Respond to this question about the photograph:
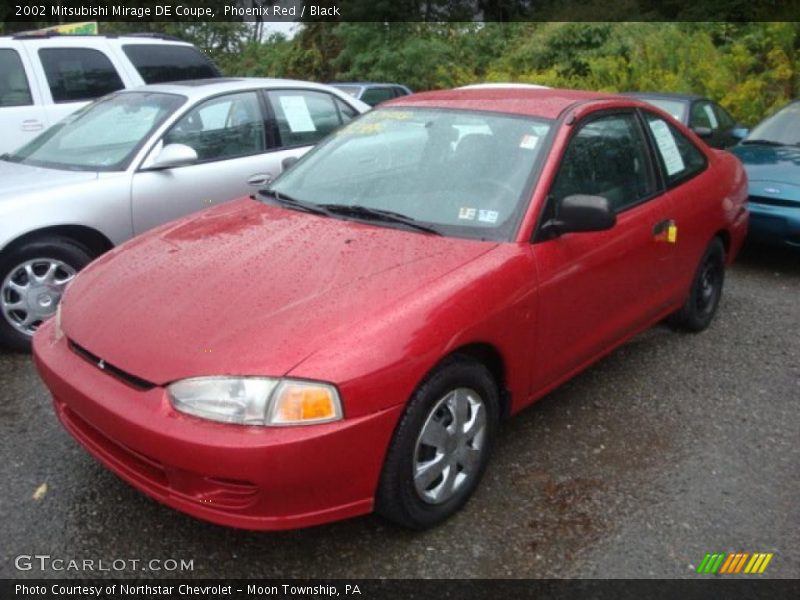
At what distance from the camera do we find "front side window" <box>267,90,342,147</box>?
18.7 feet

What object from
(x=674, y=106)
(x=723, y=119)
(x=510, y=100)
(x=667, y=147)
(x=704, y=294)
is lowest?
(x=704, y=294)

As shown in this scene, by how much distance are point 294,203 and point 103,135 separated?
2.22m

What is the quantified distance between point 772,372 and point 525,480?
197cm

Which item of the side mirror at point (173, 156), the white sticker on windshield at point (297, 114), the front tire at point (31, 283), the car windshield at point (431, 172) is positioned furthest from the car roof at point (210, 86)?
the car windshield at point (431, 172)

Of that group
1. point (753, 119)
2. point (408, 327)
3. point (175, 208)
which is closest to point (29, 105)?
point (175, 208)

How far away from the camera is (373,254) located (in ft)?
9.77

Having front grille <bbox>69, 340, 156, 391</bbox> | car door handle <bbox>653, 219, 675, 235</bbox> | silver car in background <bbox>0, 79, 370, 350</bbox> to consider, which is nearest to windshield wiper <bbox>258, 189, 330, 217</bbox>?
silver car in background <bbox>0, 79, 370, 350</bbox>

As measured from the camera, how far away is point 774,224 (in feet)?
19.5

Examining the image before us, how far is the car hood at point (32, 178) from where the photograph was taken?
14.4 feet

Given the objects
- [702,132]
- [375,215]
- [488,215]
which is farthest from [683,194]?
[702,132]

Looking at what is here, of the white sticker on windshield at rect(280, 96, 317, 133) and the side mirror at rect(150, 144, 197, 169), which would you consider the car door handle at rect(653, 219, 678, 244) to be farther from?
the white sticker on windshield at rect(280, 96, 317, 133)

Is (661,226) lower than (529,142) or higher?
lower

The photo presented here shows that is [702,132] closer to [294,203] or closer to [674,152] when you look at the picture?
[674,152]

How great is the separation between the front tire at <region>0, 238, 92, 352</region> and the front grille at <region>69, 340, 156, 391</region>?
1763mm
